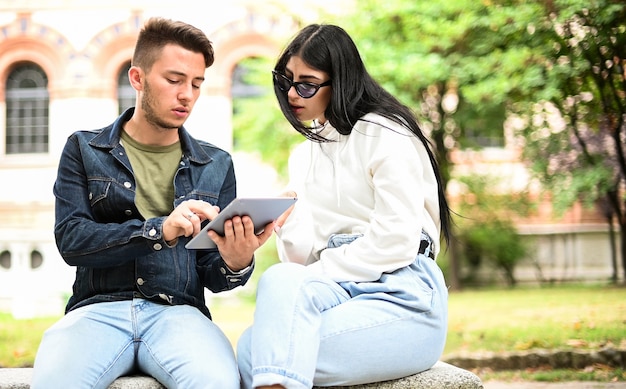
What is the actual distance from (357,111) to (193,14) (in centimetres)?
816

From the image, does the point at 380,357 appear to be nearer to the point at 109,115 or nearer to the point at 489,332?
the point at 489,332

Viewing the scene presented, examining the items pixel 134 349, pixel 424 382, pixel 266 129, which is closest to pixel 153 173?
pixel 134 349

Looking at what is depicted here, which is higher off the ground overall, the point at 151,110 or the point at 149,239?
the point at 151,110

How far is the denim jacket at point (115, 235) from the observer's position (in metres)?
2.02

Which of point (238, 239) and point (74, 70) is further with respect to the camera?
point (74, 70)

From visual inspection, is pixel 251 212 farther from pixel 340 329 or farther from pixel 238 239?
pixel 340 329

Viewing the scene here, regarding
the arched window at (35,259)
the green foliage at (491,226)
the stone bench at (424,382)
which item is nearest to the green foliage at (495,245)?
the green foliage at (491,226)

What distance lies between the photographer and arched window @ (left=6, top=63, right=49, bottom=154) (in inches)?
385

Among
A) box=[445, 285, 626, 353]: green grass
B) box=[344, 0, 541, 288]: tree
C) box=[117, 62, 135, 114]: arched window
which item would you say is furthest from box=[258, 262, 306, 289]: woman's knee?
box=[117, 62, 135, 114]: arched window

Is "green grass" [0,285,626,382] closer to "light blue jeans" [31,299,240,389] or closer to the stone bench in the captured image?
the stone bench

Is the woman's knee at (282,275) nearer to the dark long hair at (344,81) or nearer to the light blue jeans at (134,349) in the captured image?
the light blue jeans at (134,349)

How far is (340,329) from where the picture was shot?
188 centimetres

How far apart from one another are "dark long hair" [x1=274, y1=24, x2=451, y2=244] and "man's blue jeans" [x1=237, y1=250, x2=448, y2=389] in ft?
1.11

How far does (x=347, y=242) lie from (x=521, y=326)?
3955 millimetres
